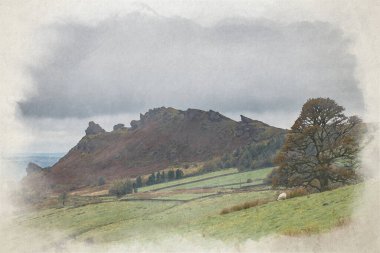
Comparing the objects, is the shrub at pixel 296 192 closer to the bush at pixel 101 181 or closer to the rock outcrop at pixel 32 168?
the bush at pixel 101 181

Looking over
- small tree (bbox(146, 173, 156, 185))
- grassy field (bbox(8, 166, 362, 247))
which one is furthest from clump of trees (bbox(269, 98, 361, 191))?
small tree (bbox(146, 173, 156, 185))

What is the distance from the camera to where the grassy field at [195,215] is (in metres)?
12.0

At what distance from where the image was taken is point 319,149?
13805 mm

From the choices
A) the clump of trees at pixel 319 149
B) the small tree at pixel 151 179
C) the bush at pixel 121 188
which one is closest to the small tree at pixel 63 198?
the bush at pixel 121 188

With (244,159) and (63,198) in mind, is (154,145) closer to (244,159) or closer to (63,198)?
(244,159)

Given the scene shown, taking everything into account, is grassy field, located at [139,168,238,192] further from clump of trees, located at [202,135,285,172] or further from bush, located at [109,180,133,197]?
bush, located at [109,180,133,197]

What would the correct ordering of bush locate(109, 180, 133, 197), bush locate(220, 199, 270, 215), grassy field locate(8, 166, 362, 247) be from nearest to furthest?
grassy field locate(8, 166, 362, 247) < bush locate(220, 199, 270, 215) < bush locate(109, 180, 133, 197)

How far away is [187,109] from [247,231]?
→ 383 cm

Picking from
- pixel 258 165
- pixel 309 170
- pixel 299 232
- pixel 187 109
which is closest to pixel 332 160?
pixel 309 170

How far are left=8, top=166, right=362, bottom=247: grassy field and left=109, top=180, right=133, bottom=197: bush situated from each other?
22cm

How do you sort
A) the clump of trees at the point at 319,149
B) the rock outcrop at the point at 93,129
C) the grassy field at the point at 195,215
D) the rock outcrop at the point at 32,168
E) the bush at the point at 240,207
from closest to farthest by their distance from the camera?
the grassy field at the point at 195,215 < the bush at the point at 240,207 < the rock outcrop at the point at 32,168 < the clump of trees at the point at 319,149 < the rock outcrop at the point at 93,129

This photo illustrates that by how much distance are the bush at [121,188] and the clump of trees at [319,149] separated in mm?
3953

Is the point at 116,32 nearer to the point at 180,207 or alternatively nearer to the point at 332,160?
the point at 180,207

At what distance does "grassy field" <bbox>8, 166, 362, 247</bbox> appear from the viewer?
1202 cm
